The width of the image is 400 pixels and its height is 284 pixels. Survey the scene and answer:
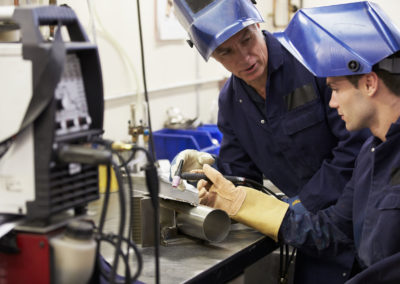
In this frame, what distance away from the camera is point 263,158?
6.64ft

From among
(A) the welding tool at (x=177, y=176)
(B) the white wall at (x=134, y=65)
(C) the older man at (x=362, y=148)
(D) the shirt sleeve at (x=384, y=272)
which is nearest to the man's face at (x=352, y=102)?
(C) the older man at (x=362, y=148)

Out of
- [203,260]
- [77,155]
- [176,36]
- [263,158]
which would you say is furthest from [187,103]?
[77,155]

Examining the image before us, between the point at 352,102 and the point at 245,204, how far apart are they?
462 millimetres

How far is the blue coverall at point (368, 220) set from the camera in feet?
4.42

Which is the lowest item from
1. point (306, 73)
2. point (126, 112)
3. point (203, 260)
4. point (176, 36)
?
point (203, 260)

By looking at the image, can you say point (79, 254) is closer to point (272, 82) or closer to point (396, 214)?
point (396, 214)

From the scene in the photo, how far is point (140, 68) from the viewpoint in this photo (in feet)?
10.4

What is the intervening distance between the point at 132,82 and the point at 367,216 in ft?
6.45

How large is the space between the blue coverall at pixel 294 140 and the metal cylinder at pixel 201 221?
375mm

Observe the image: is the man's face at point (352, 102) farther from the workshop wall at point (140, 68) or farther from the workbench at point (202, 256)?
the workshop wall at point (140, 68)

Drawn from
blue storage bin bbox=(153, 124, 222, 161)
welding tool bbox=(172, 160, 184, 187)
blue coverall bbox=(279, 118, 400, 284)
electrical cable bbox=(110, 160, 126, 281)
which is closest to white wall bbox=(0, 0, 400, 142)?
blue storage bin bbox=(153, 124, 222, 161)

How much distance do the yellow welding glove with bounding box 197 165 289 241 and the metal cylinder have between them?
0.23ft

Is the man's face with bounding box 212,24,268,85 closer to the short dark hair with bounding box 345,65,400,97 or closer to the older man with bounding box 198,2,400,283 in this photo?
the older man with bounding box 198,2,400,283

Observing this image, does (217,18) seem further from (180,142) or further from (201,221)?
(180,142)
